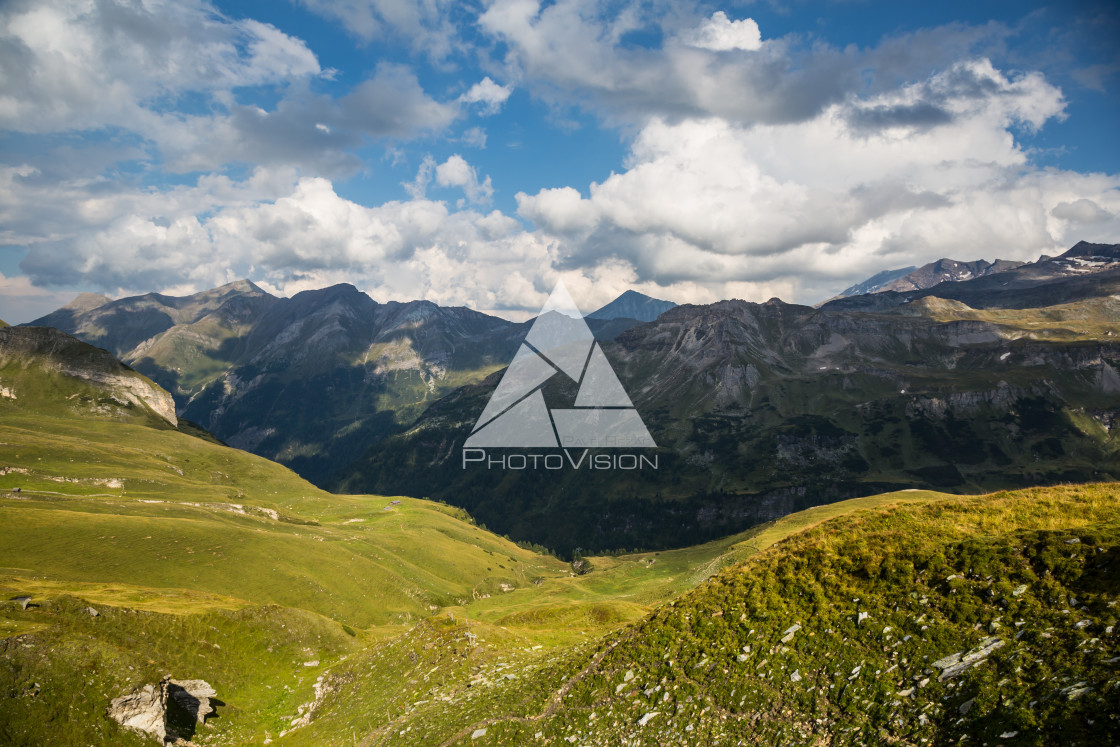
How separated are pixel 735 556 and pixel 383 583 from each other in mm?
72126

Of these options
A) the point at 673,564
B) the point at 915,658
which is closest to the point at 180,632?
the point at 915,658

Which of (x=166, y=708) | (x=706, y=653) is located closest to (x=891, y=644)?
(x=706, y=653)

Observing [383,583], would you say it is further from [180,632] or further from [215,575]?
[180,632]

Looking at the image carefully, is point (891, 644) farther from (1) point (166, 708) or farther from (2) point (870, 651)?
(1) point (166, 708)

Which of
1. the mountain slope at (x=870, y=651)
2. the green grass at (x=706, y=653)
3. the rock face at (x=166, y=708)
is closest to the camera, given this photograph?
the mountain slope at (x=870, y=651)

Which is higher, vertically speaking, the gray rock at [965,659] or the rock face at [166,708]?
the gray rock at [965,659]

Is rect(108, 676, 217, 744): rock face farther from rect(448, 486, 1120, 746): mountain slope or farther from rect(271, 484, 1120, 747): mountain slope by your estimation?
rect(448, 486, 1120, 746): mountain slope

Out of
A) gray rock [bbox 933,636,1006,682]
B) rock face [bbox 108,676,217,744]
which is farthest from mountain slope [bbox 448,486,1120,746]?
rock face [bbox 108,676,217,744]

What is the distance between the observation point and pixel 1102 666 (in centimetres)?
1591

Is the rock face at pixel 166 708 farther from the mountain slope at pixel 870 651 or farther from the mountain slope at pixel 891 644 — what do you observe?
the mountain slope at pixel 891 644

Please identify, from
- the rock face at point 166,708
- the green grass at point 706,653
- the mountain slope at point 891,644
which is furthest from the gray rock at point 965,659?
the rock face at point 166,708

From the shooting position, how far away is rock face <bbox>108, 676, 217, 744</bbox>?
34.8 meters

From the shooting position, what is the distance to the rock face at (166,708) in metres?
34.8

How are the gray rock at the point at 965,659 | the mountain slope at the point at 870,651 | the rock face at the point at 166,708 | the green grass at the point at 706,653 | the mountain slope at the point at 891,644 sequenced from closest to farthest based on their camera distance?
the mountain slope at the point at 891,644 < the mountain slope at the point at 870,651 < the green grass at the point at 706,653 < the gray rock at the point at 965,659 < the rock face at the point at 166,708
